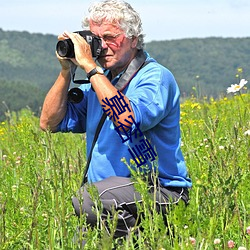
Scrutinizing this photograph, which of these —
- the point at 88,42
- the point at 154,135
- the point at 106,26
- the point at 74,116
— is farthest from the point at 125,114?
the point at 74,116

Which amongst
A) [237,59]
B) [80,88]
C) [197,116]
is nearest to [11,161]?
[80,88]

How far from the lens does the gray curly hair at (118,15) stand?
351 centimetres

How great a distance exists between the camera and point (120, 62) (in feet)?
11.6

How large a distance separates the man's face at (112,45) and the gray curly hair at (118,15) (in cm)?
3

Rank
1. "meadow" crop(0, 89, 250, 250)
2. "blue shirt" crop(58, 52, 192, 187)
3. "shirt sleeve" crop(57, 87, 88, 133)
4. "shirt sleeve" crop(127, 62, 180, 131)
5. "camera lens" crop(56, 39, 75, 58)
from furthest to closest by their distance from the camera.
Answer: "shirt sleeve" crop(57, 87, 88, 133) < "camera lens" crop(56, 39, 75, 58) < "blue shirt" crop(58, 52, 192, 187) < "shirt sleeve" crop(127, 62, 180, 131) < "meadow" crop(0, 89, 250, 250)

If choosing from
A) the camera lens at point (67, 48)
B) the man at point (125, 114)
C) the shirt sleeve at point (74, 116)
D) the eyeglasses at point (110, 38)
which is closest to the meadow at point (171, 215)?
the man at point (125, 114)

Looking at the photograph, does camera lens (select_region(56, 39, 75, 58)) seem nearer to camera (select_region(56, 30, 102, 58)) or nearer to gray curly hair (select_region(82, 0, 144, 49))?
camera (select_region(56, 30, 102, 58))

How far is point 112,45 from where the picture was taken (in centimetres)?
351

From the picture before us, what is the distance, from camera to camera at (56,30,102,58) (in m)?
3.41

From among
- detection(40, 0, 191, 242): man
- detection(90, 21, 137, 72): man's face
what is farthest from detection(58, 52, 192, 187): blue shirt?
detection(90, 21, 137, 72): man's face

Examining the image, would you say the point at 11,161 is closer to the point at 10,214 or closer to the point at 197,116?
the point at 10,214

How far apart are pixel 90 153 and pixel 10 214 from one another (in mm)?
522

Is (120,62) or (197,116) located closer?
(120,62)

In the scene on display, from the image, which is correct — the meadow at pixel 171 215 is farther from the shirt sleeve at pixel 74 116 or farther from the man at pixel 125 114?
the shirt sleeve at pixel 74 116
